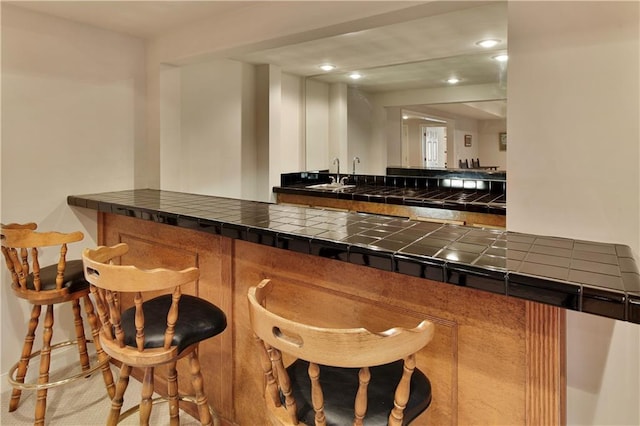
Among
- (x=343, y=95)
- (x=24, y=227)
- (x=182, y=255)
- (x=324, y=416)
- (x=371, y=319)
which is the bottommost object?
(x=324, y=416)

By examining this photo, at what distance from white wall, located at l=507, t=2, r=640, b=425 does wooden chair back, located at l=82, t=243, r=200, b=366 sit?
122 centimetres

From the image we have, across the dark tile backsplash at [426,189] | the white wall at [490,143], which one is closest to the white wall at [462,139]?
the white wall at [490,143]

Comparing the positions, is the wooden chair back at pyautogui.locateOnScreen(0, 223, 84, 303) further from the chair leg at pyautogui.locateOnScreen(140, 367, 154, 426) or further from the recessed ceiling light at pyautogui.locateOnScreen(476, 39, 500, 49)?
the recessed ceiling light at pyautogui.locateOnScreen(476, 39, 500, 49)

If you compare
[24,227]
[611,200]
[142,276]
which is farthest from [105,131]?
[611,200]

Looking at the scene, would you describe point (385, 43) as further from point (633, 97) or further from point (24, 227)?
point (24, 227)

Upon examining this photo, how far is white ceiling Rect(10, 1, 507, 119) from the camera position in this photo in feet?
7.41

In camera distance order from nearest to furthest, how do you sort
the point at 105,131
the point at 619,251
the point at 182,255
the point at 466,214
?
the point at 619,251 → the point at 182,255 → the point at 105,131 → the point at 466,214

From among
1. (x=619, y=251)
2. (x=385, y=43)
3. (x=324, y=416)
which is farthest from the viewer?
(x=385, y=43)

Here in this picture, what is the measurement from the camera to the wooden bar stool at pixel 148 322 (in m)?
1.31

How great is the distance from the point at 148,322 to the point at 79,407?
1.11 m

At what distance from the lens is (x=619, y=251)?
1239mm

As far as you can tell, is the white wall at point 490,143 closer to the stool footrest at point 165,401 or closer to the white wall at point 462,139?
the white wall at point 462,139

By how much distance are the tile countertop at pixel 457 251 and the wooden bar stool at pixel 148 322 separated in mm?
327

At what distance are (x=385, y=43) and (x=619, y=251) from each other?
8.58 feet
